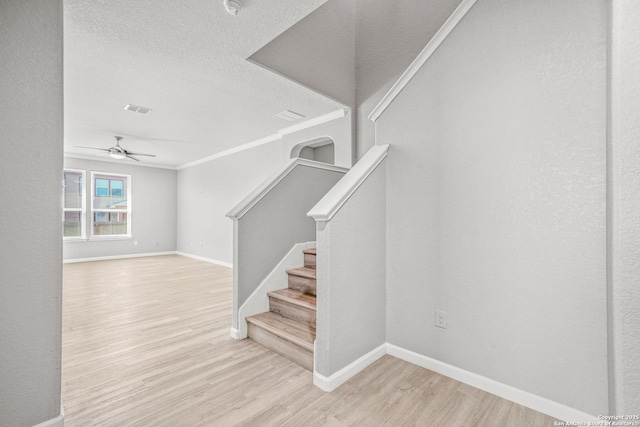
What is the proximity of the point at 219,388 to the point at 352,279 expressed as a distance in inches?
43.6

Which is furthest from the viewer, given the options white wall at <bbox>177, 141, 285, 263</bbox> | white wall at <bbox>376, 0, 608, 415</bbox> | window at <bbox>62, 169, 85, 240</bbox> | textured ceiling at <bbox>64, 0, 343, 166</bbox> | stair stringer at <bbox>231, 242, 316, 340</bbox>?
window at <bbox>62, 169, 85, 240</bbox>

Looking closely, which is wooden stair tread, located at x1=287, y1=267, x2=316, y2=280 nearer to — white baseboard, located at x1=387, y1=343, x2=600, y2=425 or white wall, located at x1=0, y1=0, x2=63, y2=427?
white baseboard, located at x1=387, y1=343, x2=600, y2=425

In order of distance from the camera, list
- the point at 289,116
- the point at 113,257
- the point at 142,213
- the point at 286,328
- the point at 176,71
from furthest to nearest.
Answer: the point at 142,213
the point at 113,257
the point at 289,116
the point at 176,71
the point at 286,328

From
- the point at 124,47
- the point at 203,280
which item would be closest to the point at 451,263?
the point at 124,47

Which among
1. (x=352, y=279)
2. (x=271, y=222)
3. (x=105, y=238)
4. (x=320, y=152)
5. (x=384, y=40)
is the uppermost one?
(x=384, y=40)

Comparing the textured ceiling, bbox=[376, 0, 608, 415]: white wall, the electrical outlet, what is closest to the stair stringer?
Answer: bbox=[376, 0, 608, 415]: white wall

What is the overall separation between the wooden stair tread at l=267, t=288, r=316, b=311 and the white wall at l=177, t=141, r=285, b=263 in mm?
2597

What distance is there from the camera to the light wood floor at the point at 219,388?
152 centimetres

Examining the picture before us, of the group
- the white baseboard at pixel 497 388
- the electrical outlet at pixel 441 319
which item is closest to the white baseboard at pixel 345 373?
the white baseboard at pixel 497 388

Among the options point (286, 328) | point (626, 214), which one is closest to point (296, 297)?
point (286, 328)

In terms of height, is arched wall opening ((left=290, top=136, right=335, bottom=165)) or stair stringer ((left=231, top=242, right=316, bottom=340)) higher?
arched wall opening ((left=290, top=136, right=335, bottom=165))

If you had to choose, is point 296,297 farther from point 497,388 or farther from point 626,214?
point 626,214

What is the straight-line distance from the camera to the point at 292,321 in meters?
2.43

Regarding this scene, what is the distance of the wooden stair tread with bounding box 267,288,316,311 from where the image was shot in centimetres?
234
